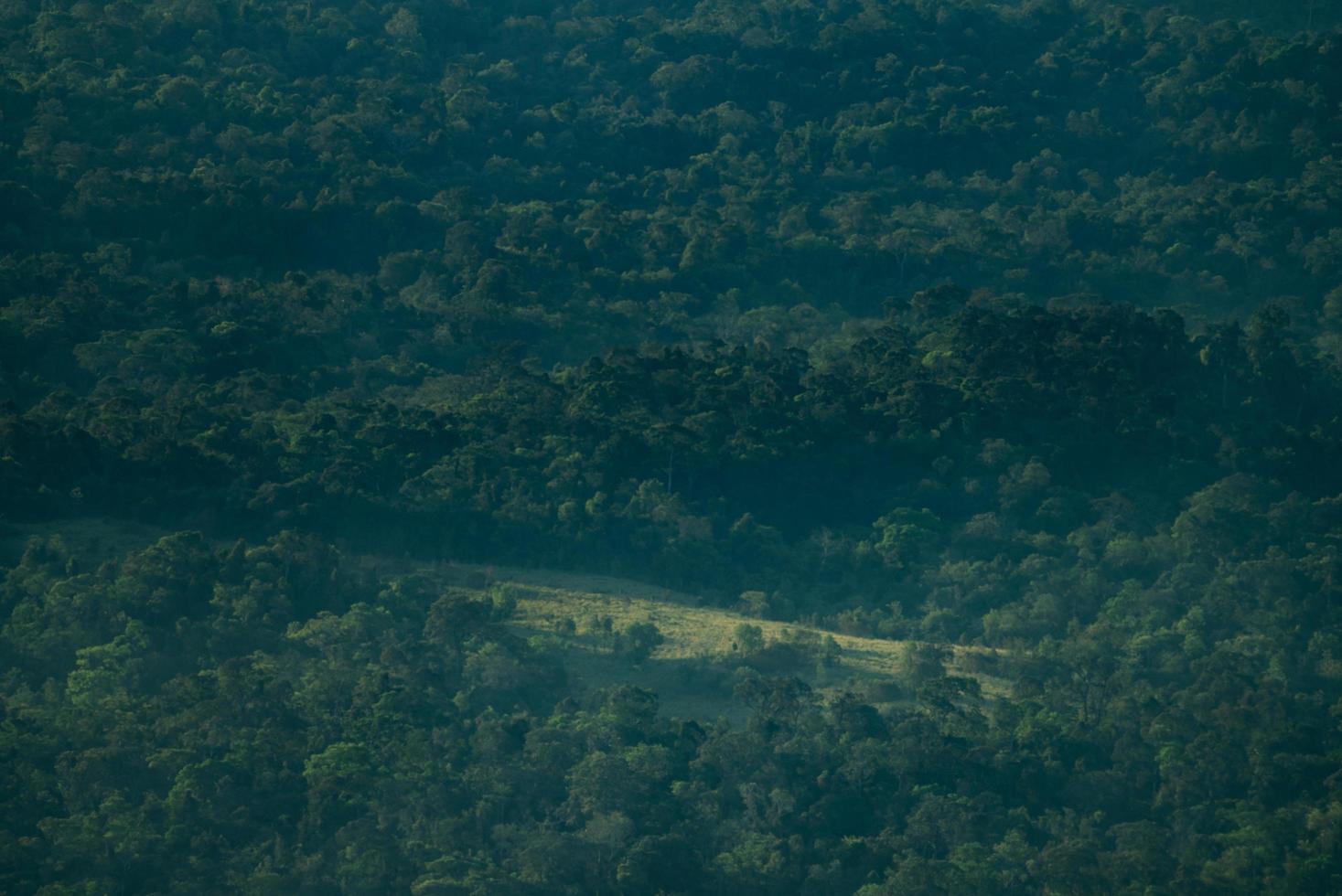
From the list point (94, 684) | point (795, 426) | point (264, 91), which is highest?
point (264, 91)

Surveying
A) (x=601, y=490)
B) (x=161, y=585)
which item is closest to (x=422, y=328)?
(x=601, y=490)

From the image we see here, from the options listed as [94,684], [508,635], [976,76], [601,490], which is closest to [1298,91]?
[976,76]

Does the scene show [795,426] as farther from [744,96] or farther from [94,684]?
[744,96]

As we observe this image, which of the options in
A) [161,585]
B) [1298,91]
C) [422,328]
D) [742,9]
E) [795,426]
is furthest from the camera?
[742,9]

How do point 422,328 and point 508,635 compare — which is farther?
point 422,328

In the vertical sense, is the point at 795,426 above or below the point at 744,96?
below

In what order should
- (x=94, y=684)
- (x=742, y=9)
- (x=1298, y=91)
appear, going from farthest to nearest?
(x=742, y=9)
(x=1298, y=91)
(x=94, y=684)
